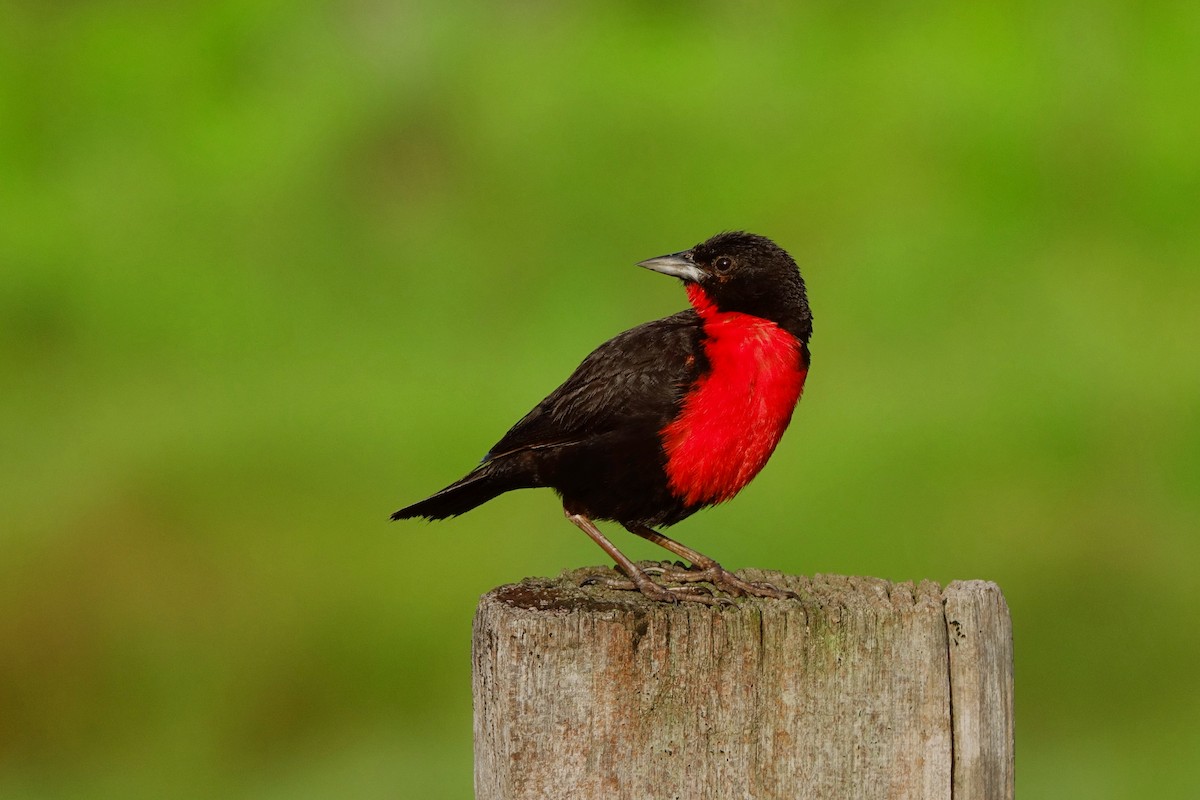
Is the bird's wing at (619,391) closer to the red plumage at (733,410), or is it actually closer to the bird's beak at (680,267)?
the red plumage at (733,410)

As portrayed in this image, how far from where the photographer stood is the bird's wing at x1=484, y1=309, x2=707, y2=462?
14.7 ft

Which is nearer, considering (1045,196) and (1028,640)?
(1028,640)

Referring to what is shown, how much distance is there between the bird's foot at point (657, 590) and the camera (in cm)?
357

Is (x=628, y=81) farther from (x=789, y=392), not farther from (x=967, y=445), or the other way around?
(x=789, y=392)

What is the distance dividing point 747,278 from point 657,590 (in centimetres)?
132

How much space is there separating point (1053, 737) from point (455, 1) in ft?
16.4

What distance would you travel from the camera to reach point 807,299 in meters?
4.81

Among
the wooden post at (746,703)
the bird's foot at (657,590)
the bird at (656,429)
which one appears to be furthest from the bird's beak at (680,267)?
the wooden post at (746,703)

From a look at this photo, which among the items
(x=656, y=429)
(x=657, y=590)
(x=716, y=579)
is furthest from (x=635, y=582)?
(x=656, y=429)

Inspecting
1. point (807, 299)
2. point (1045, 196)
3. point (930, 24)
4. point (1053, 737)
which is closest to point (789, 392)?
point (807, 299)

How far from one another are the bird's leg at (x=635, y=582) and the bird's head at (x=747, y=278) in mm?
740

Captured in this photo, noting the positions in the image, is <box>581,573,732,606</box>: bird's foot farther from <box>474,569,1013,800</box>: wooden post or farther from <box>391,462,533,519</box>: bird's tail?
<box>391,462,533,519</box>: bird's tail

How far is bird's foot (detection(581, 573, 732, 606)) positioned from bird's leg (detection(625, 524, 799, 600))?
6 centimetres

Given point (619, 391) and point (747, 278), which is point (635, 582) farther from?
point (747, 278)
